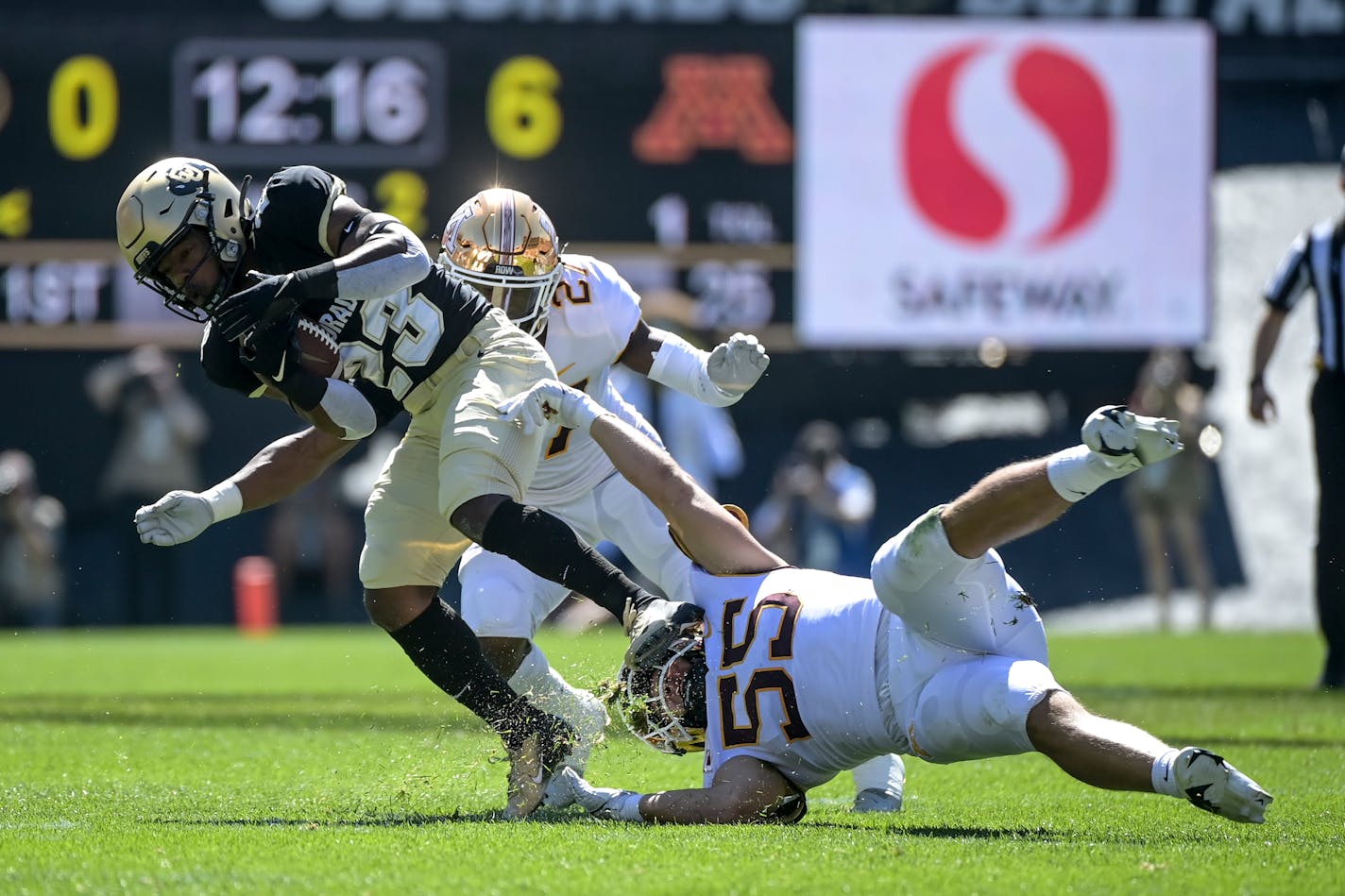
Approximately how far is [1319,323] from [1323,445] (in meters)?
0.47

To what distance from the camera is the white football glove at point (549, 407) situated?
421cm

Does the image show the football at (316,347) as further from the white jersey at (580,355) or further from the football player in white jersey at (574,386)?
the white jersey at (580,355)

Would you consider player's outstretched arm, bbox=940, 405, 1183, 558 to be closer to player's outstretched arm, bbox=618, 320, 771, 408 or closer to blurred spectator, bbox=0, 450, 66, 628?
player's outstretched arm, bbox=618, 320, 771, 408

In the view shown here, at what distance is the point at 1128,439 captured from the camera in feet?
11.5

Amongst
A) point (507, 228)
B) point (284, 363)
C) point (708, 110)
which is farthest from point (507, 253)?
point (708, 110)

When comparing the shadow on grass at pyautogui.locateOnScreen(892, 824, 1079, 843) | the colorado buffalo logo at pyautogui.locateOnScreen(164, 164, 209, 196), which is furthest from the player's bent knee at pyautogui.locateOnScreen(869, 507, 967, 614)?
the colorado buffalo logo at pyautogui.locateOnScreen(164, 164, 209, 196)

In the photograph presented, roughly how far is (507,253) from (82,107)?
6.94 meters

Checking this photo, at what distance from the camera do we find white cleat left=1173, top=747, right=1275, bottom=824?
340 cm

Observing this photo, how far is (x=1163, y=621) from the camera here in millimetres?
11812

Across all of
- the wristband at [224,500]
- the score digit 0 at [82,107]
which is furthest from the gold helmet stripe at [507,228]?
the score digit 0 at [82,107]

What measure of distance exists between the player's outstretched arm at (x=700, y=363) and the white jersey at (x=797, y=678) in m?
0.79

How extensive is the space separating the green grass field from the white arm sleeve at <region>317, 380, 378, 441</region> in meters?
0.83

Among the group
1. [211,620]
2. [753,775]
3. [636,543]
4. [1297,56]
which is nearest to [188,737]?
[636,543]

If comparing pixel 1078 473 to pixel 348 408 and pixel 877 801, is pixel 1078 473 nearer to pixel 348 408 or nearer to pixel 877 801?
pixel 877 801
